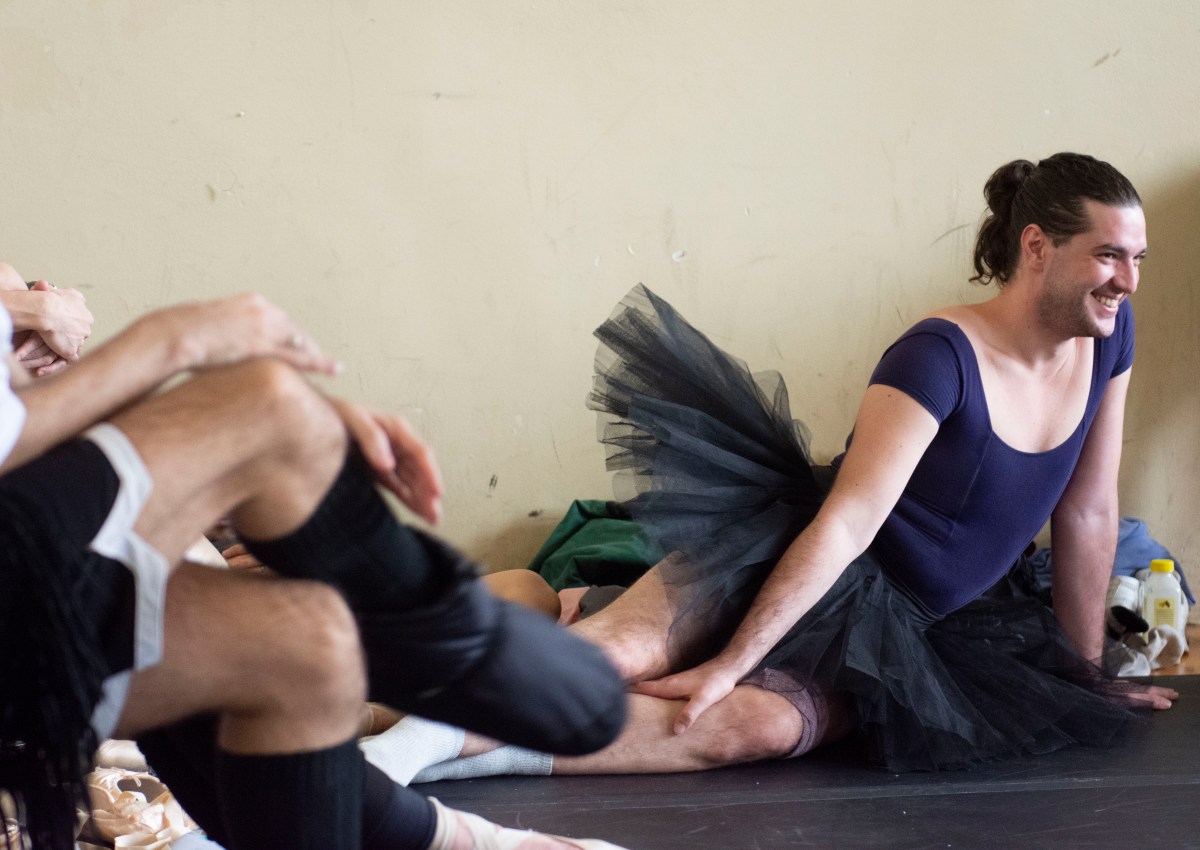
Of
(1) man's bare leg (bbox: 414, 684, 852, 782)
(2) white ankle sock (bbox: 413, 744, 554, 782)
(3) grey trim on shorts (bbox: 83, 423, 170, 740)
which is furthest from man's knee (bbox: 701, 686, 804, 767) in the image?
(3) grey trim on shorts (bbox: 83, 423, 170, 740)

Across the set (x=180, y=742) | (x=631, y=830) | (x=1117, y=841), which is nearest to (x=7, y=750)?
(x=180, y=742)


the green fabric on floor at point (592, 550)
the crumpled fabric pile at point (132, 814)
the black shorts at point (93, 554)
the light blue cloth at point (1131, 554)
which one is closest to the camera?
the black shorts at point (93, 554)

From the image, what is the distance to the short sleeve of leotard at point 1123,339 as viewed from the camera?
210 centimetres

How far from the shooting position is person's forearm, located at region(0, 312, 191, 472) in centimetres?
99

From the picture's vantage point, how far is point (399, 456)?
1.09 metres

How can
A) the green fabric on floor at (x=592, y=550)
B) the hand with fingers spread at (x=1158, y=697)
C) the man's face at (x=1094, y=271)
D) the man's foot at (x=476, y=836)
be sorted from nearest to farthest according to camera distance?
the man's foot at (x=476, y=836) → the man's face at (x=1094, y=271) → the hand with fingers spread at (x=1158, y=697) → the green fabric on floor at (x=592, y=550)

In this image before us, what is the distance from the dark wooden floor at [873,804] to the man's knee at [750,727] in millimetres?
33

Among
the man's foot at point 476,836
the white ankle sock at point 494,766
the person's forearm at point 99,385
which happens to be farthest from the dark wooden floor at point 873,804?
the person's forearm at point 99,385

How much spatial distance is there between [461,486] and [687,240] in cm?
73

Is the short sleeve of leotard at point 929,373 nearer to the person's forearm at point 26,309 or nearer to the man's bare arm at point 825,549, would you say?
the man's bare arm at point 825,549

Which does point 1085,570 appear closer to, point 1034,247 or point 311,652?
point 1034,247

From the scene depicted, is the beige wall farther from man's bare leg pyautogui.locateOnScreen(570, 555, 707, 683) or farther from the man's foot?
the man's foot

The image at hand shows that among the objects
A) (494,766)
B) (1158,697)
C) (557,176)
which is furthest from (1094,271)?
(494,766)

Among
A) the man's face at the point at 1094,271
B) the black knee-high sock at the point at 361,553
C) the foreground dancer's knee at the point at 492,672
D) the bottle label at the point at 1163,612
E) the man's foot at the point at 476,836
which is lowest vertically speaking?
the bottle label at the point at 1163,612
